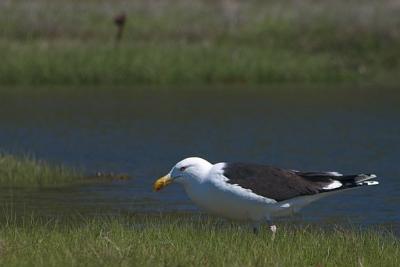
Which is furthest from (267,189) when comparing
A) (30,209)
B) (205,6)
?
(205,6)

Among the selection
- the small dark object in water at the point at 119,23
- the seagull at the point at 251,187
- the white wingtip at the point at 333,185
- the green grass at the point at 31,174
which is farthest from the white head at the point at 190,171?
the small dark object in water at the point at 119,23

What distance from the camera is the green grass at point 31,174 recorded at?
15023mm

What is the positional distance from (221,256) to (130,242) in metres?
0.79

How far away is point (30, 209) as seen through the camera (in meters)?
13.3

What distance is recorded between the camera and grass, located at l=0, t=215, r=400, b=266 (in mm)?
8852

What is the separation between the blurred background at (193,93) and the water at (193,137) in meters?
0.04

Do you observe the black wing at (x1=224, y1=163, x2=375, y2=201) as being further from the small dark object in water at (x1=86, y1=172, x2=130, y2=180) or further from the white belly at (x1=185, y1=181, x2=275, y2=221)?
the small dark object in water at (x1=86, y1=172, x2=130, y2=180)

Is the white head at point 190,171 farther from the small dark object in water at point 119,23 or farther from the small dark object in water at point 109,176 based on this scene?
the small dark object in water at point 119,23

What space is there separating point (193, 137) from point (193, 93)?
21.7 feet

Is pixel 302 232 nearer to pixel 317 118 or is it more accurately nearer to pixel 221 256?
pixel 221 256

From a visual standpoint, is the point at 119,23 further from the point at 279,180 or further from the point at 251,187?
the point at 251,187

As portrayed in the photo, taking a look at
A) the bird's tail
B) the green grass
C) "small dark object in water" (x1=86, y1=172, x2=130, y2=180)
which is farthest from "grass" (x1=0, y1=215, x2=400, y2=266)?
"small dark object in water" (x1=86, y1=172, x2=130, y2=180)

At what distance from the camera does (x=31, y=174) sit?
49.9 ft

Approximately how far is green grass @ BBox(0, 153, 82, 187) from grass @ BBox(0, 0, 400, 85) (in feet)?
38.3
